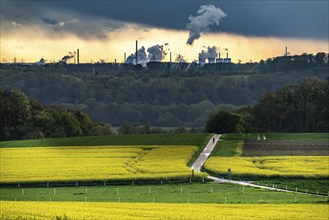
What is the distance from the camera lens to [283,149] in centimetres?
11094

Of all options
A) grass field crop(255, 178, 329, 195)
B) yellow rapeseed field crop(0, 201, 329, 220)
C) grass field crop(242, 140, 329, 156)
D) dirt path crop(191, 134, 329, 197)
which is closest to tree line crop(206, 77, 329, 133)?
grass field crop(242, 140, 329, 156)

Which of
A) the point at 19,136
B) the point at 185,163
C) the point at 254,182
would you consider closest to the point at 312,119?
the point at 19,136

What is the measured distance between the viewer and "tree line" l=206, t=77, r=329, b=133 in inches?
7215

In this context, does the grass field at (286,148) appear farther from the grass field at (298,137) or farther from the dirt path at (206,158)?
the grass field at (298,137)

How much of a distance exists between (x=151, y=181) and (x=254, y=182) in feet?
37.2

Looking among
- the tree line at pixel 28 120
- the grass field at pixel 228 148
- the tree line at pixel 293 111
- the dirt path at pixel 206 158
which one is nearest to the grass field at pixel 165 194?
the dirt path at pixel 206 158

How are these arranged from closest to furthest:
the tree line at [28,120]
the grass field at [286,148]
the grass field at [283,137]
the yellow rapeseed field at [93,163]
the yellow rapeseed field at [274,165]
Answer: the yellow rapeseed field at [93,163] < the yellow rapeseed field at [274,165] < the grass field at [286,148] < the grass field at [283,137] < the tree line at [28,120]

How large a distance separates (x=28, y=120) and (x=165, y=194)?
320 feet

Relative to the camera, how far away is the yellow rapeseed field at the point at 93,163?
79.9 meters

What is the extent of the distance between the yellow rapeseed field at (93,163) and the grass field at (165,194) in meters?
4.26

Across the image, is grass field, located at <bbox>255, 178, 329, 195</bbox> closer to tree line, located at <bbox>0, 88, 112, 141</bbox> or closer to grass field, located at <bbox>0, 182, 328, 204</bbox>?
grass field, located at <bbox>0, 182, 328, 204</bbox>

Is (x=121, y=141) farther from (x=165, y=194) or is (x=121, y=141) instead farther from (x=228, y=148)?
(x=165, y=194)

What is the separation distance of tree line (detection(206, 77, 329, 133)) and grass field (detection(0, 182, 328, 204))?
106 m

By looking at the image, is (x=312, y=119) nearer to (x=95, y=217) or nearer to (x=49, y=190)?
(x=49, y=190)
